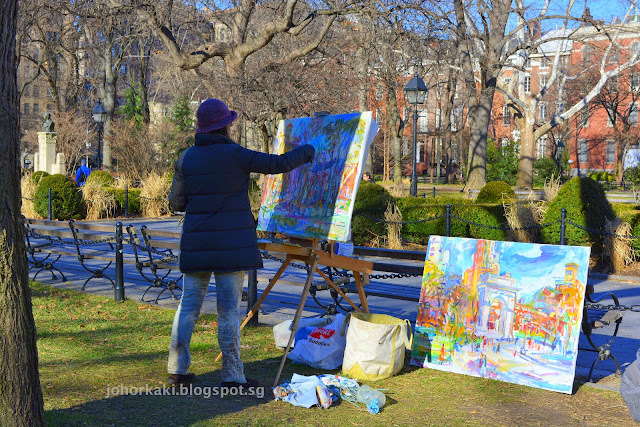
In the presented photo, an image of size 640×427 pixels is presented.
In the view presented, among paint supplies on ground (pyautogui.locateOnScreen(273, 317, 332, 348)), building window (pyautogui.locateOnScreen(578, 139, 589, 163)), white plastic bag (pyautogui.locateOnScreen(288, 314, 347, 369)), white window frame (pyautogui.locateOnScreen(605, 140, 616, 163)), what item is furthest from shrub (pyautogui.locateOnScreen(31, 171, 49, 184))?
white window frame (pyautogui.locateOnScreen(605, 140, 616, 163))

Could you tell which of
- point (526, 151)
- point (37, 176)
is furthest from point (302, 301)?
point (526, 151)

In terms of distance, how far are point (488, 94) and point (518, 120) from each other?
477 cm

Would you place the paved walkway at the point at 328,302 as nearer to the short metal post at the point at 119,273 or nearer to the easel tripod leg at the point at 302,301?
the short metal post at the point at 119,273

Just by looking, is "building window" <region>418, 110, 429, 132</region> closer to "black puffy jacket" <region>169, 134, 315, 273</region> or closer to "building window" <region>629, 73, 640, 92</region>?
"building window" <region>629, 73, 640, 92</region>

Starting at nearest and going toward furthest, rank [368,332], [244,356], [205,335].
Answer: [368,332], [244,356], [205,335]

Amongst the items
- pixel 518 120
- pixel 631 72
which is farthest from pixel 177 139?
pixel 631 72

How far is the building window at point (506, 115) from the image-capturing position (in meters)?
60.1

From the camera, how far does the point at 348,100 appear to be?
25.1 m

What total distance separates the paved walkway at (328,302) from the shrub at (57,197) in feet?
29.8

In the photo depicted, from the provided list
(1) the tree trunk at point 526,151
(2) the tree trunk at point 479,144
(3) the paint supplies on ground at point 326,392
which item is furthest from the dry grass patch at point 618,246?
(1) the tree trunk at point 526,151

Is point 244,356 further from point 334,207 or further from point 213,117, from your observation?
point 213,117

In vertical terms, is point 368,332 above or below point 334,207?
below

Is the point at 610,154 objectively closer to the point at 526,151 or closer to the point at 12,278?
the point at 526,151

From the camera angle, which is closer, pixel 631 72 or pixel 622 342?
pixel 622 342
